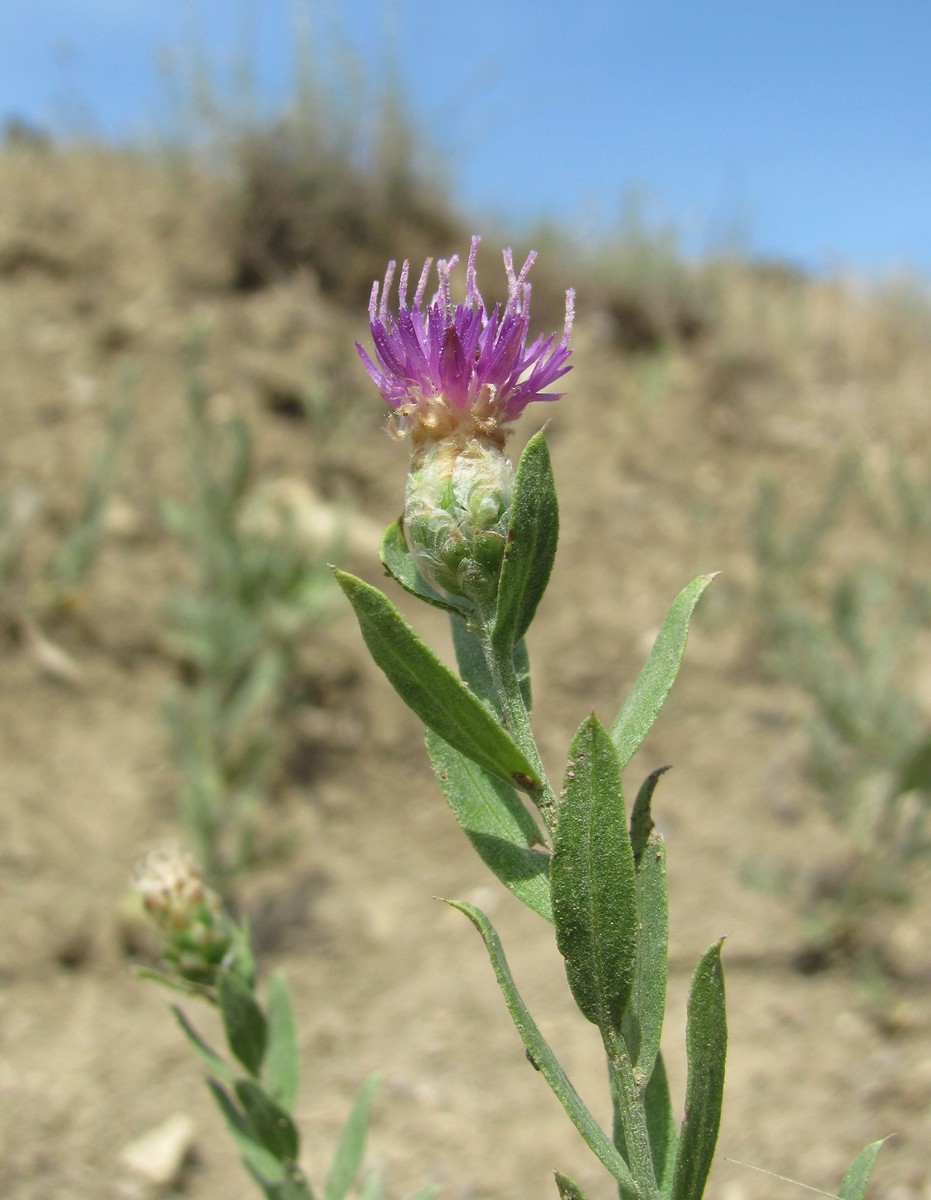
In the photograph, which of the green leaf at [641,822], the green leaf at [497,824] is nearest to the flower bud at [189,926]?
the green leaf at [497,824]

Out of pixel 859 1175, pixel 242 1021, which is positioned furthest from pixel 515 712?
pixel 242 1021

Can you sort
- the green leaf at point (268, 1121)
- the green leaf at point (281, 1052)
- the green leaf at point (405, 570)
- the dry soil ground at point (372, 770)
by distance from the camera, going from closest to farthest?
the green leaf at point (405, 570), the green leaf at point (268, 1121), the green leaf at point (281, 1052), the dry soil ground at point (372, 770)

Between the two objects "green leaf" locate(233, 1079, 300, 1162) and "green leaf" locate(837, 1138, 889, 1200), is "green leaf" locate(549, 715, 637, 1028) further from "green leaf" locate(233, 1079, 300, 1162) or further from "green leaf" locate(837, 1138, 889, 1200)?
"green leaf" locate(233, 1079, 300, 1162)

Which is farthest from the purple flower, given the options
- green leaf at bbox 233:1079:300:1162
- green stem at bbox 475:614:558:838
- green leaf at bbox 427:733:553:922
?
green leaf at bbox 233:1079:300:1162

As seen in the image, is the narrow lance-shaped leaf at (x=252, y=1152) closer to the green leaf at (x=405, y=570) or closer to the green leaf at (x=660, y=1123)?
the green leaf at (x=660, y=1123)

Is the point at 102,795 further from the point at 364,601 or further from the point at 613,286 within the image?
the point at 613,286

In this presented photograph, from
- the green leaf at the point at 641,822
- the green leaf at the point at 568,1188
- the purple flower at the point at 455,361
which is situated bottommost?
the green leaf at the point at 568,1188

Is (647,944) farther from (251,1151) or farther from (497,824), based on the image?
(251,1151)
